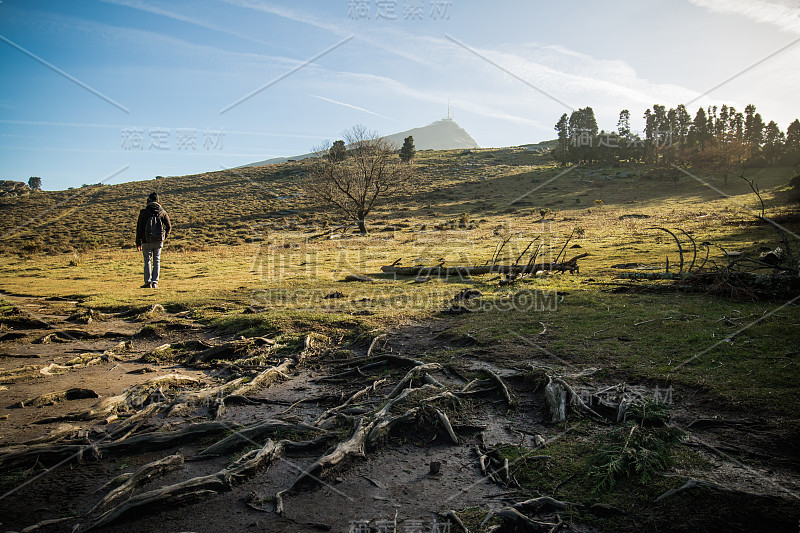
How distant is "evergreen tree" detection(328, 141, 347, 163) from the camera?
49.1 meters

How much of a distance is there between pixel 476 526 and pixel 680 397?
395 cm

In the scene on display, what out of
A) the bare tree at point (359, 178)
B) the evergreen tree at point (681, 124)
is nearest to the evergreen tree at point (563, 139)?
the evergreen tree at point (681, 124)

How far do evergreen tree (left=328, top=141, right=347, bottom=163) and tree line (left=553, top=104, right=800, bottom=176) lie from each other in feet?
142

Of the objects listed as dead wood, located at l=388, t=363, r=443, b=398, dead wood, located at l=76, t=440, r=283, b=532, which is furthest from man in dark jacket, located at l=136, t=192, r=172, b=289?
dead wood, located at l=76, t=440, r=283, b=532

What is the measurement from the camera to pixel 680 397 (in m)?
5.89

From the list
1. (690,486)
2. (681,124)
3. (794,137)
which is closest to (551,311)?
(690,486)

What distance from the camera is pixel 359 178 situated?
1684 inches

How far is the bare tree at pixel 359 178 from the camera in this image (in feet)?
139

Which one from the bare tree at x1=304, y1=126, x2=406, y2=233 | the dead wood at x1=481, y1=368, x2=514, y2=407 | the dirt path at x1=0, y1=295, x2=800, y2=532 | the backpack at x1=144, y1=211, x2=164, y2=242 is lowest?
the dirt path at x1=0, y1=295, x2=800, y2=532

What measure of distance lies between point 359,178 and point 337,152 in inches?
910

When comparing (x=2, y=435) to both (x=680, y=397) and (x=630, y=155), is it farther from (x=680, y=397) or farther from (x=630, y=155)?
(x=630, y=155)

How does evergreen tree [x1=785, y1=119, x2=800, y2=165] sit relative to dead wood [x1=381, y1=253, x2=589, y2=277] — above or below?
above

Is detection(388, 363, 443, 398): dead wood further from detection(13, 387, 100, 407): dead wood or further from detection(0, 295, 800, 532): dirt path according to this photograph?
detection(13, 387, 100, 407): dead wood

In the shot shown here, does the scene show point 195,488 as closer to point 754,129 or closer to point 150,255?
point 150,255
